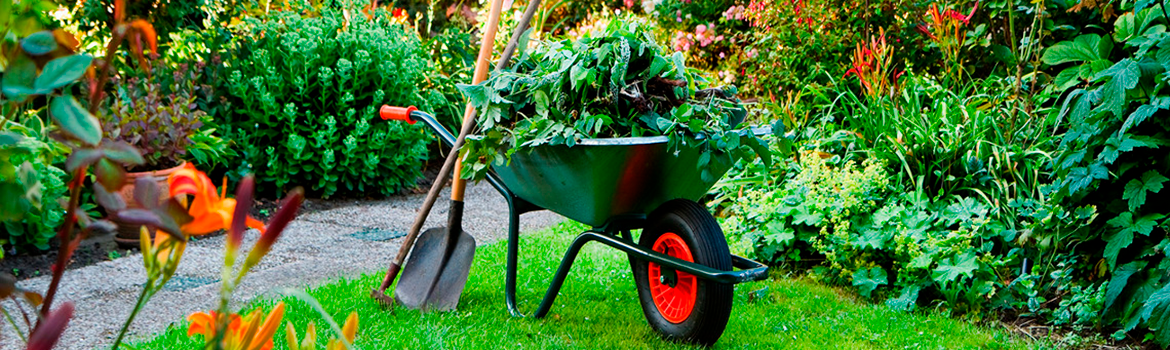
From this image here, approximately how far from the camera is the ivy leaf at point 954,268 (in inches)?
107

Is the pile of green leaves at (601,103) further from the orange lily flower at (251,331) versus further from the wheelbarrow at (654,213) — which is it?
the orange lily flower at (251,331)

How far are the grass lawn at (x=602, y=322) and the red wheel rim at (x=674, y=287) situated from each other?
92 mm

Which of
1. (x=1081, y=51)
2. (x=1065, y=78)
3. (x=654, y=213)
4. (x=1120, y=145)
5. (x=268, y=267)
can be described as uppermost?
(x=1081, y=51)

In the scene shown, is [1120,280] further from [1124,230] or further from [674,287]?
[674,287]

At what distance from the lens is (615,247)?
2.28 metres

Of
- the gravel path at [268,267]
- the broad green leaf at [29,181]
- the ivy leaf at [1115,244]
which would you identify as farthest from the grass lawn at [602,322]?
the broad green leaf at [29,181]

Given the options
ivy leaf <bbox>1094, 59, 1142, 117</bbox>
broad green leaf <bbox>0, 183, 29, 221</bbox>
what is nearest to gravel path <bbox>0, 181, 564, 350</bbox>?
broad green leaf <bbox>0, 183, 29, 221</bbox>

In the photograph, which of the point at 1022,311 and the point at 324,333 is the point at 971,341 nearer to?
the point at 1022,311

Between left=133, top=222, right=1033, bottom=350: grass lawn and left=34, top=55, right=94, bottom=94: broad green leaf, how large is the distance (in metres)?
1.91

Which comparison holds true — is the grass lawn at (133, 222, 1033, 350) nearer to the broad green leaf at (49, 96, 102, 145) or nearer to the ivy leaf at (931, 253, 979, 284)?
the ivy leaf at (931, 253, 979, 284)

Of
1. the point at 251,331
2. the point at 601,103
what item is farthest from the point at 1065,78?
the point at 251,331

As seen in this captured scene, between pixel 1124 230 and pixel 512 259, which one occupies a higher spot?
pixel 1124 230

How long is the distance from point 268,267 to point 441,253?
951 millimetres

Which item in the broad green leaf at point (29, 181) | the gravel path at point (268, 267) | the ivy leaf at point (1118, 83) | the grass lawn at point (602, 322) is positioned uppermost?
the broad green leaf at point (29, 181)
